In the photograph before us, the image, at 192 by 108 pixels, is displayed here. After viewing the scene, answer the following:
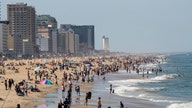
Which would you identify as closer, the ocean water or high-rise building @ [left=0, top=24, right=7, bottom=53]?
the ocean water

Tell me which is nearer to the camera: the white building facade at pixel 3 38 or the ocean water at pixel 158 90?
the ocean water at pixel 158 90

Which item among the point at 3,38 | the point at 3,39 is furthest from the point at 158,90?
the point at 3,38

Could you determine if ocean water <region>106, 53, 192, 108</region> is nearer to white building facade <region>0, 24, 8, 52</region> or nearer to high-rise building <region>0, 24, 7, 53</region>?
high-rise building <region>0, 24, 7, 53</region>

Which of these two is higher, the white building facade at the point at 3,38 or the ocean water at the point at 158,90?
the white building facade at the point at 3,38

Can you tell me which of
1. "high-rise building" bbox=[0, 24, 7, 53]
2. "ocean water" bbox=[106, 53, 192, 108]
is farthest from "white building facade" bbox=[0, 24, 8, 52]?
"ocean water" bbox=[106, 53, 192, 108]

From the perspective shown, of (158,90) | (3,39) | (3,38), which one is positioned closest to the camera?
(158,90)

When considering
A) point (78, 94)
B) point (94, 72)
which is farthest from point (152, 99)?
point (94, 72)

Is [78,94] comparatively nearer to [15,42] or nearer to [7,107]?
[7,107]

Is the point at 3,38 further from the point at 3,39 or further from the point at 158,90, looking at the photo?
the point at 158,90

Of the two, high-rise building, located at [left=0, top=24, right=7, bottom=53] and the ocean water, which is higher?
high-rise building, located at [left=0, top=24, right=7, bottom=53]

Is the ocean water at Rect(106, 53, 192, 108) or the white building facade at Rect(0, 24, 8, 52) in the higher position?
the white building facade at Rect(0, 24, 8, 52)

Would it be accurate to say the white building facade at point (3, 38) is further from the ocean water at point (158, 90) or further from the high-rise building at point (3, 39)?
the ocean water at point (158, 90)

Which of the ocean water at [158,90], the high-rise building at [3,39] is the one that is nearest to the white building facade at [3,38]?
the high-rise building at [3,39]

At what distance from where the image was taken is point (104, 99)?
121 ft
